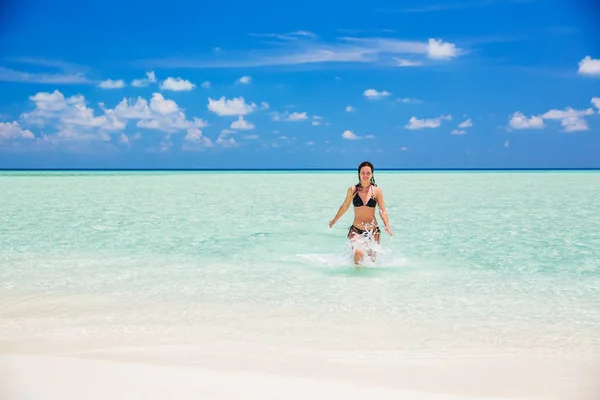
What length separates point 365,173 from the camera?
6.82 m

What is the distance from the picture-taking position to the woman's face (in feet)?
22.3

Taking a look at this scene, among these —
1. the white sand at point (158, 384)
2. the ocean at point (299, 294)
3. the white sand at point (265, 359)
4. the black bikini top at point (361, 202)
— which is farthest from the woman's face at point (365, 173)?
the white sand at point (158, 384)

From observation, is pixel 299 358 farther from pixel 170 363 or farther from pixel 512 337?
pixel 512 337

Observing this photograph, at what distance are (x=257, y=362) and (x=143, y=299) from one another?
84.5 inches

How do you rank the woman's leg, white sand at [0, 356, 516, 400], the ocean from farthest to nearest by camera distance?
the woman's leg < the ocean < white sand at [0, 356, 516, 400]

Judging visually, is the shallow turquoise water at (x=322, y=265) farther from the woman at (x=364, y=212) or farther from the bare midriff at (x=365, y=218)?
the bare midriff at (x=365, y=218)

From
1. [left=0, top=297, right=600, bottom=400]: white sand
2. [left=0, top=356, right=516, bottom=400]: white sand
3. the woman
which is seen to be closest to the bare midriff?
the woman

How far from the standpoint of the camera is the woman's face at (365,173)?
268 inches

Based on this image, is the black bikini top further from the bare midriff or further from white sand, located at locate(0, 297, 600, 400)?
white sand, located at locate(0, 297, 600, 400)

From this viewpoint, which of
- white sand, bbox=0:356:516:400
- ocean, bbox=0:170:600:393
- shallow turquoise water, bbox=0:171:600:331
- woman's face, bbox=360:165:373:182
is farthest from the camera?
woman's face, bbox=360:165:373:182

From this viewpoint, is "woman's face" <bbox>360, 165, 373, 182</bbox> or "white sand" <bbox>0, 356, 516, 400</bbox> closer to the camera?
"white sand" <bbox>0, 356, 516, 400</bbox>

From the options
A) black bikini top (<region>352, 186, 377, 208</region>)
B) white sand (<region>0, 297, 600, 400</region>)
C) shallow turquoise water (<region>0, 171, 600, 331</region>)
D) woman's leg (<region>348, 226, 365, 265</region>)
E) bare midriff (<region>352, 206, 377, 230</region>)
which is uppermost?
black bikini top (<region>352, 186, 377, 208</region>)

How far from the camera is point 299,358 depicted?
377 centimetres

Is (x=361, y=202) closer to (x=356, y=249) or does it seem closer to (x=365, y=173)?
(x=365, y=173)
